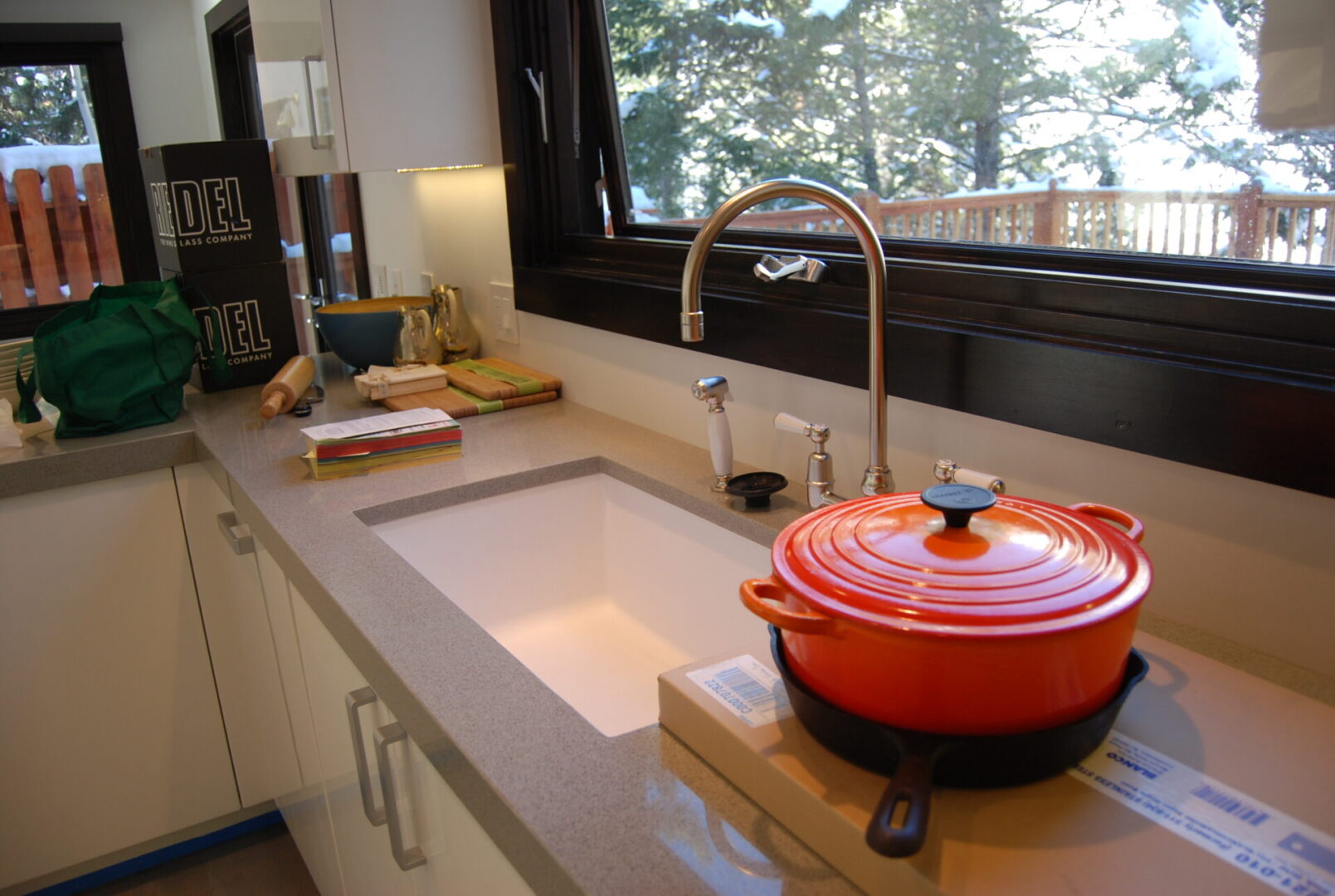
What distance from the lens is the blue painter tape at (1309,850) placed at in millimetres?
598

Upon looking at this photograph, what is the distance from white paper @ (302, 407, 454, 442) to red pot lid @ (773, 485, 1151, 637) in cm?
105

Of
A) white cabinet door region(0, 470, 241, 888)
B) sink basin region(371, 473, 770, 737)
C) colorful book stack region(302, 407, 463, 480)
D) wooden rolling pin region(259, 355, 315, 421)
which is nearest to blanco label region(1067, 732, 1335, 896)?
sink basin region(371, 473, 770, 737)

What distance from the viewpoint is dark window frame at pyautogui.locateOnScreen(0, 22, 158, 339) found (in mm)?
3879

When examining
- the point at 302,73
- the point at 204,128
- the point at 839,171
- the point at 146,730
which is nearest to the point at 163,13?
the point at 204,128

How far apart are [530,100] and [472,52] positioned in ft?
0.49

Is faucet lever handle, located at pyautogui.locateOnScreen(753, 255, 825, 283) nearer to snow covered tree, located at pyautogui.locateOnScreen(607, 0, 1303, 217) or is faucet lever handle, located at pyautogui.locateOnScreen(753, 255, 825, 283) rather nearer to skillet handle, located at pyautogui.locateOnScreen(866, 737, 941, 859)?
snow covered tree, located at pyautogui.locateOnScreen(607, 0, 1303, 217)

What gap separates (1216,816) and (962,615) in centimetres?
20

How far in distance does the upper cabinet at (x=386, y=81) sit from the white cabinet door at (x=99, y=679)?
0.74m

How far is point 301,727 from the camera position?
168 centimetres

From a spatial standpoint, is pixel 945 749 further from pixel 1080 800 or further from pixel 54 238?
pixel 54 238

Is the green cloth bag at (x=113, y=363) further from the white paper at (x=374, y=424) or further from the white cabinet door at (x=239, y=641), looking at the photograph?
the white paper at (x=374, y=424)

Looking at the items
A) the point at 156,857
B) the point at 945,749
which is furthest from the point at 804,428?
the point at 156,857

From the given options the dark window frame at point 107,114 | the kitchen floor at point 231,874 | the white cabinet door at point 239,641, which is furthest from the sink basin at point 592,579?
the dark window frame at point 107,114

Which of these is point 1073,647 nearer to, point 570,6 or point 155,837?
point 570,6
